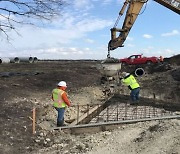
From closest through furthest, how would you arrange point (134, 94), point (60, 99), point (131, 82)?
point (60, 99) → point (131, 82) → point (134, 94)

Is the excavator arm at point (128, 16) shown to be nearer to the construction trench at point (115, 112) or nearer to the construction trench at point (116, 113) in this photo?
the construction trench at point (115, 112)

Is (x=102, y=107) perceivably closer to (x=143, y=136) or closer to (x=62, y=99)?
(x=62, y=99)

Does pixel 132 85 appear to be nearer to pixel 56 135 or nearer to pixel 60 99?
pixel 60 99

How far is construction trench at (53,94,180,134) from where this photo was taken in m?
10.4

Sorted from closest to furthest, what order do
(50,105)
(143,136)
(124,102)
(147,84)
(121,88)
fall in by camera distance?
1. (143,136)
2. (50,105)
3. (124,102)
4. (121,88)
5. (147,84)

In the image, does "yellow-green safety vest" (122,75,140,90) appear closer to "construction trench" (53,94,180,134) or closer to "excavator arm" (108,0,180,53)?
"construction trench" (53,94,180,134)

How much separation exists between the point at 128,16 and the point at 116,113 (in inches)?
275

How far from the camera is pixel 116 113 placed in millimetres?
13555

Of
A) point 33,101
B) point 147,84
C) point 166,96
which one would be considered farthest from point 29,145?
point 147,84

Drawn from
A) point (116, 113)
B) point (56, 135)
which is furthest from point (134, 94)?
point (56, 135)

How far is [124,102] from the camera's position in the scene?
50.8 ft

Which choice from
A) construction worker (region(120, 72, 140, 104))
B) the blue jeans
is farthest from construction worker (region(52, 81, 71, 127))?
the blue jeans

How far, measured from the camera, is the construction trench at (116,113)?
10.4 meters

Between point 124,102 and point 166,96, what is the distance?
9.70 feet
